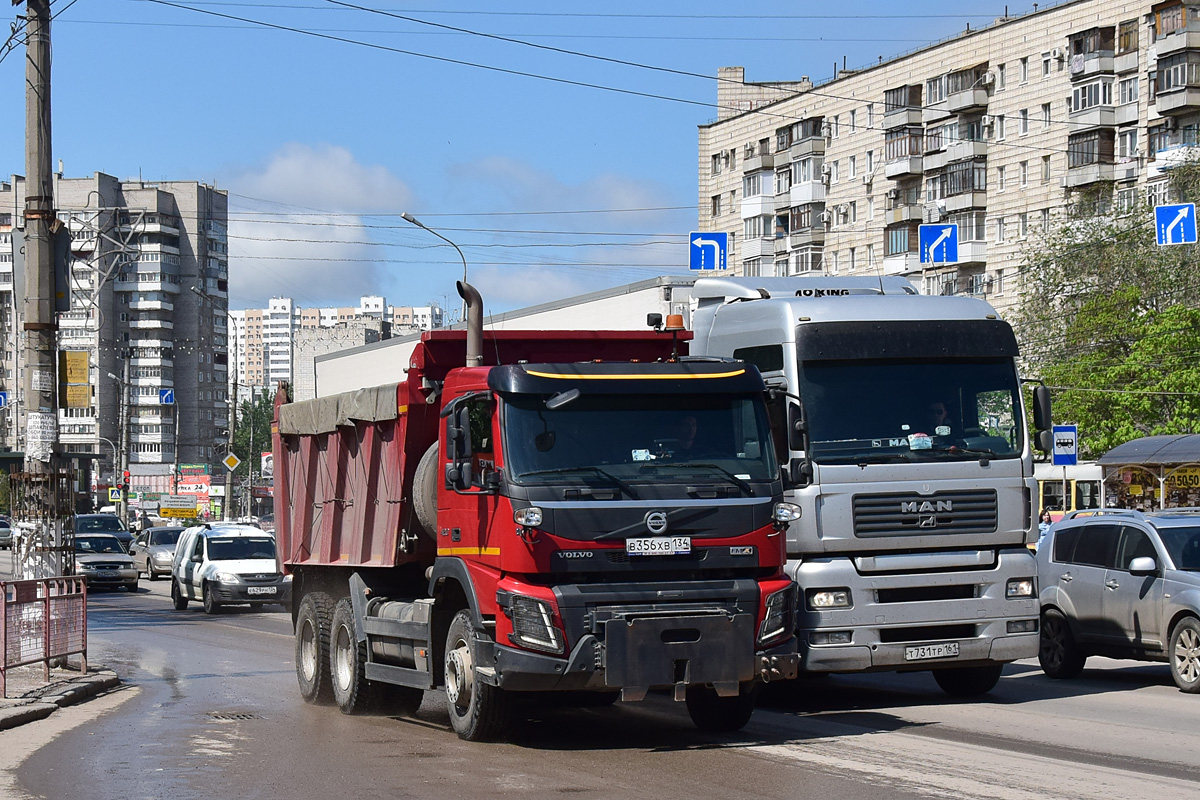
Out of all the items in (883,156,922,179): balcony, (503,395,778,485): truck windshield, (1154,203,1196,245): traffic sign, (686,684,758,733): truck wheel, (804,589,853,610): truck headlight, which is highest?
(883,156,922,179): balcony

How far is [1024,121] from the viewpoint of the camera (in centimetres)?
6419

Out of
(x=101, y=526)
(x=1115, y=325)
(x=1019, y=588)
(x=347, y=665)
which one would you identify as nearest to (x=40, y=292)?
(x=347, y=665)

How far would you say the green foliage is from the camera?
157 feet

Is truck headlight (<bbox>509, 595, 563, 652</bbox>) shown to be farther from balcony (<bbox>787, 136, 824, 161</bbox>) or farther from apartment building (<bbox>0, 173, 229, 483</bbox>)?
apartment building (<bbox>0, 173, 229, 483</bbox>)

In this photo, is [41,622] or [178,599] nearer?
[41,622]

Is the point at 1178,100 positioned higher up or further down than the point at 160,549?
higher up

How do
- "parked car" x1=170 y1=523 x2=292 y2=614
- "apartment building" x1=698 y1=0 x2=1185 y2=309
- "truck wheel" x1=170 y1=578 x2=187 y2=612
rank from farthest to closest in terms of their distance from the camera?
"apartment building" x1=698 y1=0 x2=1185 y2=309
"truck wheel" x1=170 y1=578 x2=187 y2=612
"parked car" x1=170 y1=523 x2=292 y2=614

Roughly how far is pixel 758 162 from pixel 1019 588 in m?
66.7

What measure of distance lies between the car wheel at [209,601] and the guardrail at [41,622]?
46.8ft

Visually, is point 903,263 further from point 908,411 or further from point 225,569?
point 908,411

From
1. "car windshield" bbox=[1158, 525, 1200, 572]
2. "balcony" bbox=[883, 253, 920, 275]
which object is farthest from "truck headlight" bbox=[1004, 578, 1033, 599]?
"balcony" bbox=[883, 253, 920, 275]

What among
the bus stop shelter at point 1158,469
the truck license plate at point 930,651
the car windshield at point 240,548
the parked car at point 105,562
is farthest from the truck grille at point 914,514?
the parked car at point 105,562

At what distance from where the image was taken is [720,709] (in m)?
11.7

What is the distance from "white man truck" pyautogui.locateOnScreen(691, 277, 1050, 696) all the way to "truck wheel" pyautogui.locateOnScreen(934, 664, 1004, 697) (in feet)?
2.93
